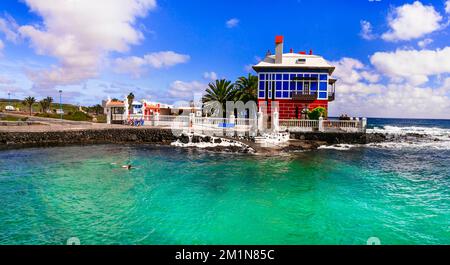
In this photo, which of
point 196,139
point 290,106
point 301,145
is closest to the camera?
point 301,145

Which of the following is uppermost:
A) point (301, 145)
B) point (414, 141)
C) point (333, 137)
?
point (333, 137)

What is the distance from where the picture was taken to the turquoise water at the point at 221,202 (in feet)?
24.4

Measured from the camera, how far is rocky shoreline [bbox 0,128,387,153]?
1009 inches

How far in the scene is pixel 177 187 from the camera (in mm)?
12141

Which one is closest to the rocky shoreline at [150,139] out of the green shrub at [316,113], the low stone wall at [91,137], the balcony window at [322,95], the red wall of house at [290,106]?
the low stone wall at [91,137]

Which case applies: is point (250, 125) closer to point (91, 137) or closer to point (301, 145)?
point (301, 145)

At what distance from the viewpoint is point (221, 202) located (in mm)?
10141

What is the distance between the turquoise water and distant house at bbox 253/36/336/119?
16.3 meters

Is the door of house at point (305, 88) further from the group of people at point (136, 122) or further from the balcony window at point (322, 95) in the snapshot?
the group of people at point (136, 122)

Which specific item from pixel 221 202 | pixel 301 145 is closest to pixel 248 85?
pixel 301 145

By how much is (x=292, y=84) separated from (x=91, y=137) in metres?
25.3
